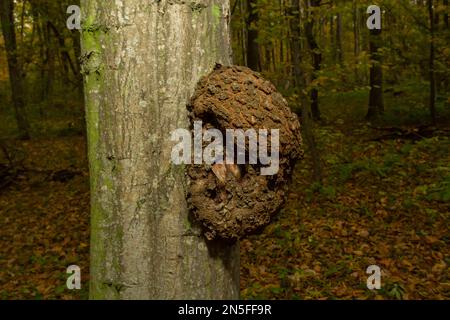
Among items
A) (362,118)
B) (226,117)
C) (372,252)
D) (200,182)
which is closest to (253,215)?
(200,182)

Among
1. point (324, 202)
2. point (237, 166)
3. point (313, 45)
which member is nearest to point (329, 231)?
point (324, 202)

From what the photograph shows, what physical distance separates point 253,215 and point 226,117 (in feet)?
1.19

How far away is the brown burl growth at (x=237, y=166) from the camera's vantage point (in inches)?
53.9

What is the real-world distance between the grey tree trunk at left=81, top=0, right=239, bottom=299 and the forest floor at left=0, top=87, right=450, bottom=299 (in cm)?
355

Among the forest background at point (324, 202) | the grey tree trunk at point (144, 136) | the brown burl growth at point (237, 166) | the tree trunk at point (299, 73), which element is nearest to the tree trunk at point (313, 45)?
the forest background at point (324, 202)

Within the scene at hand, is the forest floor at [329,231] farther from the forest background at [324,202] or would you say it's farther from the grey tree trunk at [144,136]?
the grey tree trunk at [144,136]

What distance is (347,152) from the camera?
9703 millimetres

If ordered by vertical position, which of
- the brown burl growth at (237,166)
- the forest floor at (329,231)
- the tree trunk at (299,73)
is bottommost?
the forest floor at (329,231)

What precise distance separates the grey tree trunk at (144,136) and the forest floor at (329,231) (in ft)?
11.7

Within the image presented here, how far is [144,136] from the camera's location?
131 cm

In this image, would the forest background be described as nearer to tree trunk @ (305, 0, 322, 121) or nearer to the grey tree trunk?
tree trunk @ (305, 0, 322, 121)

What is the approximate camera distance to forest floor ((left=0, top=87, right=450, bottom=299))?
4902 mm

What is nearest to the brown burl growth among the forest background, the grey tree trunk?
the grey tree trunk
